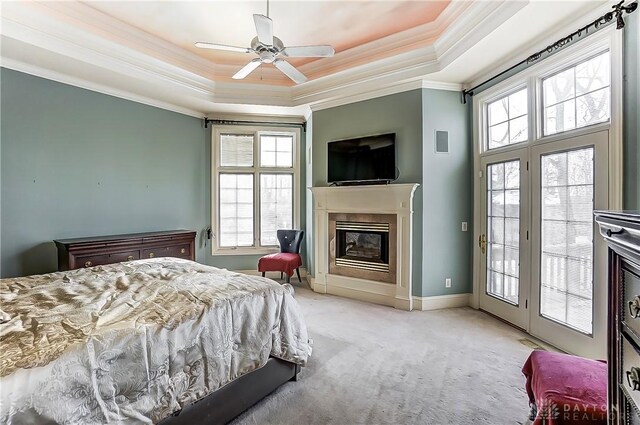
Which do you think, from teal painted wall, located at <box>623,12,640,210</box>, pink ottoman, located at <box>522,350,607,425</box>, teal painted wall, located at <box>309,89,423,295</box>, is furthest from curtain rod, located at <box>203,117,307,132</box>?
pink ottoman, located at <box>522,350,607,425</box>

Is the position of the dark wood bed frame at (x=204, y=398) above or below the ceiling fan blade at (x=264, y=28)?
below

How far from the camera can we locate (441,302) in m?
4.11

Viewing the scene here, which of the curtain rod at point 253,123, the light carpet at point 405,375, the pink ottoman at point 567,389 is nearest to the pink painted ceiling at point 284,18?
the curtain rod at point 253,123

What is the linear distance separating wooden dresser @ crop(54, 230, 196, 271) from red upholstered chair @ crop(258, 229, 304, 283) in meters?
1.14

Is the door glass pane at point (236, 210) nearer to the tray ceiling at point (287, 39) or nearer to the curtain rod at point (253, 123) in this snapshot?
the curtain rod at point (253, 123)

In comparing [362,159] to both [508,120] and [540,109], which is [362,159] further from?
[540,109]

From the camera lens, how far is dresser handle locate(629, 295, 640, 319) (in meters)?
0.89

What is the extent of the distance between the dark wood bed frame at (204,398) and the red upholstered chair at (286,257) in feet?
4.25

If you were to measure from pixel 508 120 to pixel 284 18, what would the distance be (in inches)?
113

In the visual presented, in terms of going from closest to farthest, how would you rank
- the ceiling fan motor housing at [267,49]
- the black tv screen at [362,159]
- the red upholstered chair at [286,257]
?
the ceiling fan motor housing at [267,49] → the black tv screen at [362,159] → the red upholstered chair at [286,257]

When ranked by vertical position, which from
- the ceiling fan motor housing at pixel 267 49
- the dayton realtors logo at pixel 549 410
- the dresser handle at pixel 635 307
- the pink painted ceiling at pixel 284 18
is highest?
the pink painted ceiling at pixel 284 18

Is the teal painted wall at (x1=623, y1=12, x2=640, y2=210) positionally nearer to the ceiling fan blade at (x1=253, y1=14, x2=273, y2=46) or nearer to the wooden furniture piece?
the wooden furniture piece

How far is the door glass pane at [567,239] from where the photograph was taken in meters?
2.69

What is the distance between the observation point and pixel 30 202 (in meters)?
3.60
